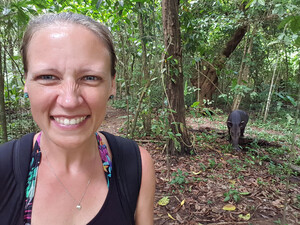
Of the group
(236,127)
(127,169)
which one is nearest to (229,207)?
(127,169)

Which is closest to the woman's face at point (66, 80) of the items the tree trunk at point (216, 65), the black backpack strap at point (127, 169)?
the black backpack strap at point (127, 169)

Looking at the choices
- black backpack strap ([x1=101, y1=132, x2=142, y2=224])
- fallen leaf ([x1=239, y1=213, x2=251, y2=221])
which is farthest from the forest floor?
black backpack strap ([x1=101, y1=132, x2=142, y2=224])

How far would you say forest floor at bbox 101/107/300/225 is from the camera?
8.38 ft

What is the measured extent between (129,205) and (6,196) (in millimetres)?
514

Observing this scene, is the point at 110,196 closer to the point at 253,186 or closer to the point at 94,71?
the point at 94,71

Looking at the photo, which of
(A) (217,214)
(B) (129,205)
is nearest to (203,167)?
(A) (217,214)

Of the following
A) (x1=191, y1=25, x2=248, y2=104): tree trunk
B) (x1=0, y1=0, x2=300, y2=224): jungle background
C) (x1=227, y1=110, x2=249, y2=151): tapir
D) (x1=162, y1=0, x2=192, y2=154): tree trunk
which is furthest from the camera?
(x1=191, y1=25, x2=248, y2=104): tree trunk

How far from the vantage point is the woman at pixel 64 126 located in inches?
30.8

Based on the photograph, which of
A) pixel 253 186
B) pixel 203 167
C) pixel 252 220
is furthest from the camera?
pixel 203 167

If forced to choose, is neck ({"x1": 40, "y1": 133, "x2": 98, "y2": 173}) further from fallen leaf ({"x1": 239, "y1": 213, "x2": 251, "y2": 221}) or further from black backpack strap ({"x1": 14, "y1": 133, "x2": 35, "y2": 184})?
fallen leaf ({"x1": 239, "y1": 213, "x2": 251, "y2": 221})

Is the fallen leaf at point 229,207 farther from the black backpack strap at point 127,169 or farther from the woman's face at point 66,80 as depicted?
the woman's face at point 66,80

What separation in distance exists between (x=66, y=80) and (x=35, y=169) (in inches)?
17.3

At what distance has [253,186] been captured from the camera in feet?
10.8

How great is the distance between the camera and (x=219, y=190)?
309 cm
